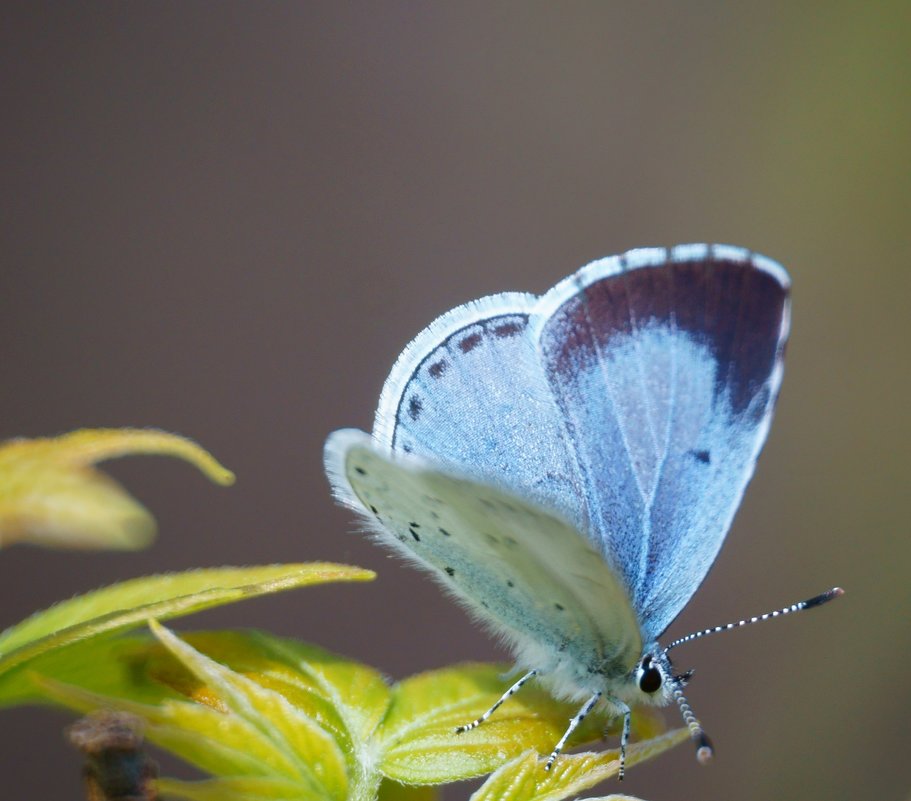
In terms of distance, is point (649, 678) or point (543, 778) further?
point (649, 678)

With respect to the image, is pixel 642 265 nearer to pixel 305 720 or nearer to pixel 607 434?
pixel 607 434

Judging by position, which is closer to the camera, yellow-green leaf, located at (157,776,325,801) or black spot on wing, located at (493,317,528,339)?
yellow-green leaf, located at (157,776,325,801)

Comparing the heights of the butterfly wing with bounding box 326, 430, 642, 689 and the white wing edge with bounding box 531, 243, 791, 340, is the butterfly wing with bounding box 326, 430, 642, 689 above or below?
below

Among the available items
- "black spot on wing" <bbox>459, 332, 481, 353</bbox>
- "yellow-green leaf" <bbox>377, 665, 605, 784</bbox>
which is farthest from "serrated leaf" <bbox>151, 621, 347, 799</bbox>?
"black spot on wing" <bbox>459, 332, 481, 353</bbox>

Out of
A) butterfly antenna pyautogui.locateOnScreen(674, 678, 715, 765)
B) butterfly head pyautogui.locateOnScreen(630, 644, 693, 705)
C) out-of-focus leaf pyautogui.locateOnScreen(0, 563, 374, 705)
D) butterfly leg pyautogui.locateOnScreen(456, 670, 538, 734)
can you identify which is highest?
out-of-focus leaf pyautogui.locateOnScreen(0, 563, 374, 705)

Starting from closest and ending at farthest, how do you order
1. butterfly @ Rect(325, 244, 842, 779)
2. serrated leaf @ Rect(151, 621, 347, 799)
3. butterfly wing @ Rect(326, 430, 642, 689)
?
serrated leaf @ Rect(151, 621, 347, 799) < butterfly wing @ Rect(326, 430, 642, 689) < butterfly @ Rect(325, 244, 842, 779)

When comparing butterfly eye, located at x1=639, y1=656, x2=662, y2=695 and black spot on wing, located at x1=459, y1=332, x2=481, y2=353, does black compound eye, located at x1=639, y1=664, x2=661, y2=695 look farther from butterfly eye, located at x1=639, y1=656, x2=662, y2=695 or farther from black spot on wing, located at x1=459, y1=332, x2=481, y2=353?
black spot on wing, located at x1=459, y1=332, x2=481, y2=353

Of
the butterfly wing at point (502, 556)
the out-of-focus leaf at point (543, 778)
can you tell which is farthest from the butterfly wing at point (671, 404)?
the out-of-focus leaf at point (543, 778)

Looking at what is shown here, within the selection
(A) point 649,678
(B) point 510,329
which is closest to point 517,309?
(B) point 510,329
